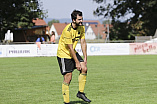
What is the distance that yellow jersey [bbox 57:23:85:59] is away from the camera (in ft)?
21.2

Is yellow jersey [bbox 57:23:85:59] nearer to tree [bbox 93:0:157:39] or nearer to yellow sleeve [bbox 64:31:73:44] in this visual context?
yellow sleeve [bbox 64:31:73:44]

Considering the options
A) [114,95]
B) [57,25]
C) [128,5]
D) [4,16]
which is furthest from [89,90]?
[57,25]

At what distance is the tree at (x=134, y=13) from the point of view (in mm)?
52312

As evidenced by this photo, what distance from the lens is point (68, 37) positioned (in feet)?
21.1

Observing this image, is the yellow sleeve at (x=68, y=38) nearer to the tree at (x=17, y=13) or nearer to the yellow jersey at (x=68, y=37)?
the yellow jersey at (x=68, y=37)

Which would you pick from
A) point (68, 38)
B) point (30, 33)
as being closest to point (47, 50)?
point (68, 38)

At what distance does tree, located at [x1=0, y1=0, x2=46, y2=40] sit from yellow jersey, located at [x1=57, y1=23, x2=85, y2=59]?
4151 cm

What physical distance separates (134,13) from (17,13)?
18.7 m

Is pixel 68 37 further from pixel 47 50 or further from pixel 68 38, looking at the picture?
pixel 47 50

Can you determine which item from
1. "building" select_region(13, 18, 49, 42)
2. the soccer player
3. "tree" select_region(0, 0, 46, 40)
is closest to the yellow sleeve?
the soccer player

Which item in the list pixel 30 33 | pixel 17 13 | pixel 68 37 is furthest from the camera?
pixel 30 33

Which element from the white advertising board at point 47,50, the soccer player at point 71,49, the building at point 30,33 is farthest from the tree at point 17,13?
the soccer player at point 71,49

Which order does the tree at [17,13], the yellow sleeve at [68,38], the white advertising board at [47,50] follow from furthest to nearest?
the tree at [17,13] → the white advertising board at [47,50] → the yellow sleeve at [68,38]

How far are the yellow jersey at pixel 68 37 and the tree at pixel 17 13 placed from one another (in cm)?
4151
